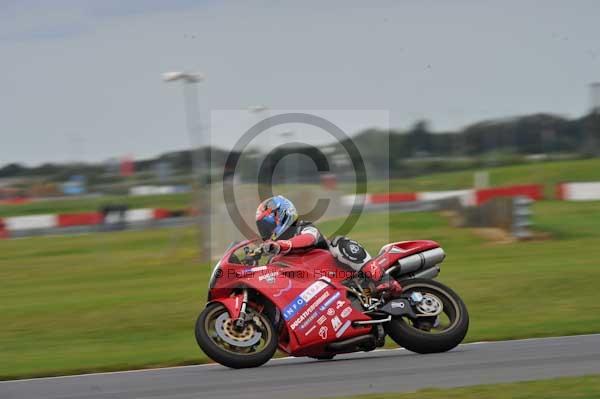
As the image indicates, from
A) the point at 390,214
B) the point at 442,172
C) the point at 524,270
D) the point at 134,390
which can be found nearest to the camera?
the point at 134,390

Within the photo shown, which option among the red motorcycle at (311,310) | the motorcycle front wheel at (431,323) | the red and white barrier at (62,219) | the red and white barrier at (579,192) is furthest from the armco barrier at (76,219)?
the motorcycle front wheel at (431,323)

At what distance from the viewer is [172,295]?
A: 647 inches

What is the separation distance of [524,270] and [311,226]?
8.80m

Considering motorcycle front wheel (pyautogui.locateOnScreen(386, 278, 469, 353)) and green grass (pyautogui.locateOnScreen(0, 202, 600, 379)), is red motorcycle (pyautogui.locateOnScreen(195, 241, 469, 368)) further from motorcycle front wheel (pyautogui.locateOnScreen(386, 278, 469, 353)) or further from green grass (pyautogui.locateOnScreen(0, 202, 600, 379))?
green grass (pyautogui.locateOnScreen(0, 202, 600, 379))

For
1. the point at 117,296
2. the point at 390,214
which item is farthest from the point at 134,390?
the point at 390,214

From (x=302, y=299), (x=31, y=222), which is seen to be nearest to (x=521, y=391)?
(x=302, y=299)

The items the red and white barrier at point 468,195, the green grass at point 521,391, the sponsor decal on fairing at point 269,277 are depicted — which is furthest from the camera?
the red and white barrier at point 468,195

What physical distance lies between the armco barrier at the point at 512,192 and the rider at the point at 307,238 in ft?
70.5

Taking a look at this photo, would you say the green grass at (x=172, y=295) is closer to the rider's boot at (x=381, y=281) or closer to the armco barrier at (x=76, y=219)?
the rider's boot at (x=381, y=281)

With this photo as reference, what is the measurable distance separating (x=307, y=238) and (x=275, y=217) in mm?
398

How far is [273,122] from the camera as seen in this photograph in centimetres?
2144

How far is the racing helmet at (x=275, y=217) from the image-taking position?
9305 mm

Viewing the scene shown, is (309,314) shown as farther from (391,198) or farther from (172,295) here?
(391,198)

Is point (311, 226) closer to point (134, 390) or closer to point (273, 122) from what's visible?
point (134, 390)
